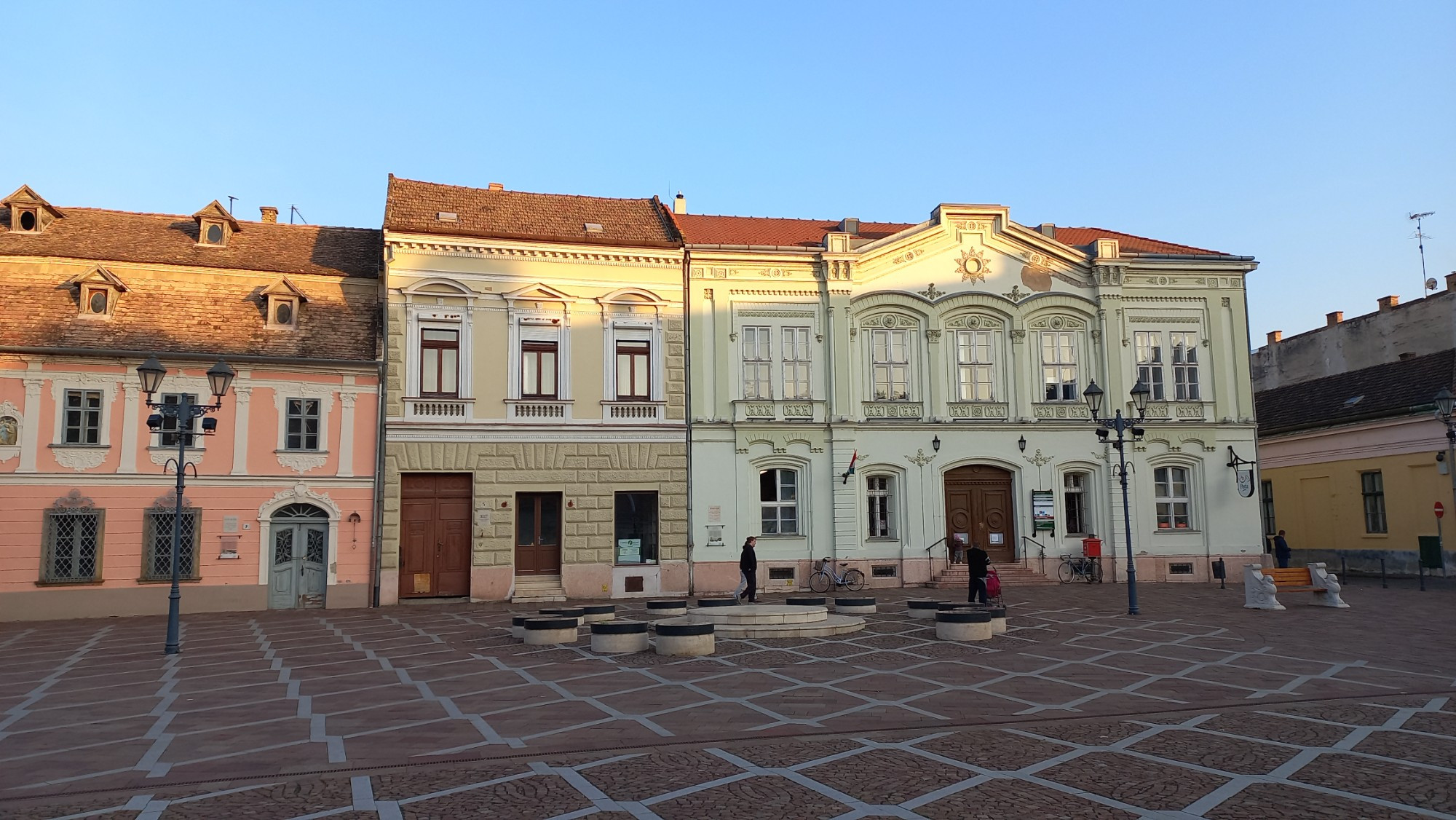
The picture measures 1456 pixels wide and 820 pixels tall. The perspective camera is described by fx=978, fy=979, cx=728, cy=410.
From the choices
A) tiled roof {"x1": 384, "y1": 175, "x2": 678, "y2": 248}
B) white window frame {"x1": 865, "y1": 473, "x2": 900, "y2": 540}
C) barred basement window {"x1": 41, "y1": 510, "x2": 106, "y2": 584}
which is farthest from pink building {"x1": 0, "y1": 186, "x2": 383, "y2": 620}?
white window frame {"x1": 865, "y1": 473, "x2": 900, "y2": 540}

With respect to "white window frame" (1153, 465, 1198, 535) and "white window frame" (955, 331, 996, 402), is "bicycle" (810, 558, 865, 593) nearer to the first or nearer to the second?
"white window frame" (955, 331, 996, 402)

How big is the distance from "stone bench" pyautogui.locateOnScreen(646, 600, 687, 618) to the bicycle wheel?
41.4 ft

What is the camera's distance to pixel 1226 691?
11523 mm

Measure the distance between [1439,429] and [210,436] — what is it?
1362 inches

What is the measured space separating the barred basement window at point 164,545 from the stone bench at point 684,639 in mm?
14093

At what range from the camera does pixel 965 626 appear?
15.8 m

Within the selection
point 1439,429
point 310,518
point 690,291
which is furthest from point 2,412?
point 1439,429

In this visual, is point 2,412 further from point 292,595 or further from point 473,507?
point 473,507

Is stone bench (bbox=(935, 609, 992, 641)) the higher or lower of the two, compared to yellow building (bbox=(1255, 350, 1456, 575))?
lower

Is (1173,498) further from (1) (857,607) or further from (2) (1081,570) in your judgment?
(1) (857,607)

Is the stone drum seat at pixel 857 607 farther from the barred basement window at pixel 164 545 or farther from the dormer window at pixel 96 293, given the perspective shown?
the dormer window at pixel 96 293

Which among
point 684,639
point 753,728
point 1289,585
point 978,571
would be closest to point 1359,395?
point 1289,585

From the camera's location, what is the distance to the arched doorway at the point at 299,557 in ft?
77.5

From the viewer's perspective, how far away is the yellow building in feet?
99.9
